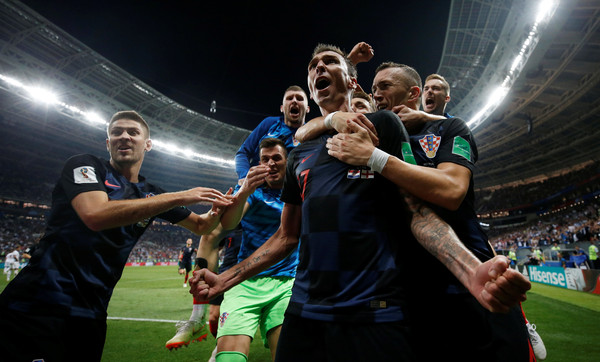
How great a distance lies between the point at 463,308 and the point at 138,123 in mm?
2943

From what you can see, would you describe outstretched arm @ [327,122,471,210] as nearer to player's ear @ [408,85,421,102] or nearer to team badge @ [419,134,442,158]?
team badge @ [419,134,442,158]

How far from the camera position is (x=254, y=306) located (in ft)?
10.2

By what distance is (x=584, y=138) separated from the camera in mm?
26562

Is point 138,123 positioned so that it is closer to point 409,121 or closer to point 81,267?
point 81,267

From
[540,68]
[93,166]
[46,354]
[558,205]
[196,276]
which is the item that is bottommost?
[46,354]

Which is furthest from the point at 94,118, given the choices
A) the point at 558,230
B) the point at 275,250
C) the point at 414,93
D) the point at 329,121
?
the point at 558,230

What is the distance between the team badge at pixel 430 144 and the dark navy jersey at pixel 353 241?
0.84 ft

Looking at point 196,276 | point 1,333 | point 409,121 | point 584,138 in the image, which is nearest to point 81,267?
point 1,333

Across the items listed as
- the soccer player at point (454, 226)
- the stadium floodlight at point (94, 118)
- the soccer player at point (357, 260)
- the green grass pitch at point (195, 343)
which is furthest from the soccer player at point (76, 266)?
the stadium floodlight at point (94, 118)

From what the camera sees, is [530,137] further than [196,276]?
Yes

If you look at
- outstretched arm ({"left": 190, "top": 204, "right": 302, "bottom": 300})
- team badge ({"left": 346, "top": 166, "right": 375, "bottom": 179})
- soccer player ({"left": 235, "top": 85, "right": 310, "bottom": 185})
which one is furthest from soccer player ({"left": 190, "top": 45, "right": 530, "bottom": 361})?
soccer player ({"left": 235, "top": 85, "right": 310, "bottom": 185})

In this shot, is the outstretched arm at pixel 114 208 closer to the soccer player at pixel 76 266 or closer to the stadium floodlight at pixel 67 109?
the soccer player at pixel 76 266

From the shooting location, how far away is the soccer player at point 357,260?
1.40 meters

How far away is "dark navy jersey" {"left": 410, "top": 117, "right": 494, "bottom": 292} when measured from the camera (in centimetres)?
179
